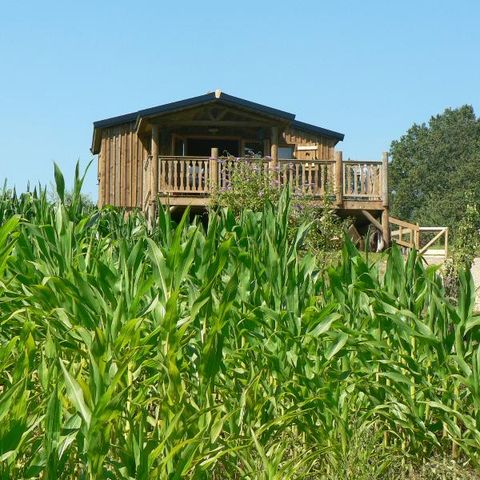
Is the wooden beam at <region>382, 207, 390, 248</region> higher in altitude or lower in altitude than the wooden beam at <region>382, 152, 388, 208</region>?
lower

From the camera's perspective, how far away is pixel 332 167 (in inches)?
897

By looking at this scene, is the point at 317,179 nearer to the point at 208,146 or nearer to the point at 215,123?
the point at 215,123

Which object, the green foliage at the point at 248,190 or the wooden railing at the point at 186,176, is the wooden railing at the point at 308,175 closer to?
the wooden railing at the point at 186,176

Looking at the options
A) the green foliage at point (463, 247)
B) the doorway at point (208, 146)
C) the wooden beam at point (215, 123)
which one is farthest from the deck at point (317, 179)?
the green foliage at point (463, 247)

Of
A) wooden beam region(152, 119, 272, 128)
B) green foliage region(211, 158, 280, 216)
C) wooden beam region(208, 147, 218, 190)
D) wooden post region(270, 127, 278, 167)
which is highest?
wooden beam region(152, 119, 272, 128)

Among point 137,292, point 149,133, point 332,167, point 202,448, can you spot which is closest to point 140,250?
point 137,292

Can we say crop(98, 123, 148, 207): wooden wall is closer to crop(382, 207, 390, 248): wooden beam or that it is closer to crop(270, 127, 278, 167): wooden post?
crop(270, 127, 278, 167): wooden post

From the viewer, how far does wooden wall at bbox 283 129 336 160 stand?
29688 mm

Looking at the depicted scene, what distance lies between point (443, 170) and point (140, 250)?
88.2 meters

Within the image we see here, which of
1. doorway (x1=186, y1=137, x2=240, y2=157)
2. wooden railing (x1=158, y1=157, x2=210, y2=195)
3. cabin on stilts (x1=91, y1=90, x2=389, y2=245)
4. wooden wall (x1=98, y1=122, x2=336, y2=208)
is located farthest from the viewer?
doorway (x1=186, y1=137, x2=240, y2=157)

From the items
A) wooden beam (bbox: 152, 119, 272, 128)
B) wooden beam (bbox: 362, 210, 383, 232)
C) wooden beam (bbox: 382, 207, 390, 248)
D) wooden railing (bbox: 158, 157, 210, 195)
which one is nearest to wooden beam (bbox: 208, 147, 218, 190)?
wooden railing (bbox: 158, 157, 210, 195)

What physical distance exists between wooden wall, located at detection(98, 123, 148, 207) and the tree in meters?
55.7

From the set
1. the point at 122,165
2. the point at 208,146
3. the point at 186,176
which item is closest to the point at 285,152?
the point at 208,146

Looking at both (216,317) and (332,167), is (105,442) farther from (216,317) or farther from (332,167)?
(332,167)
